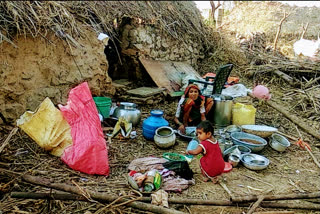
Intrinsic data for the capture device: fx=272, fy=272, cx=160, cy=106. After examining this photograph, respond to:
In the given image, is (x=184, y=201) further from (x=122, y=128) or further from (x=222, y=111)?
(x=222, y=111)

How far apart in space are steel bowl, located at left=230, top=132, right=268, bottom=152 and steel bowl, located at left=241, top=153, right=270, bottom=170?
154 mm

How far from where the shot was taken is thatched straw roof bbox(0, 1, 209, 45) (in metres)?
3.81

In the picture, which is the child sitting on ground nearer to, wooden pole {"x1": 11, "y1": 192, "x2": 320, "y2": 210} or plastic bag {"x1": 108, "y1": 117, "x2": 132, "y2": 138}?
wooden pole {"x1": 11, "y1": 192, "x2": 320, "y2": 210}

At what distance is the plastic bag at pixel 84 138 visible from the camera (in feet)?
9.56

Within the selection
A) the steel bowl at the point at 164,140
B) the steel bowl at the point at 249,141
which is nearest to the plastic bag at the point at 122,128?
the steel bowl at the point at 164,140

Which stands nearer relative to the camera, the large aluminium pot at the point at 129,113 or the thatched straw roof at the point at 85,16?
the thatched straw roof at the point at 85,16

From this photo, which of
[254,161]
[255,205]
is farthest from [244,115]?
[255,205]

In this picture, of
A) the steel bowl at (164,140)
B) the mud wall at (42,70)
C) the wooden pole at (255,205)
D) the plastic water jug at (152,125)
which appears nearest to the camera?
the wooden pole at (255,205)

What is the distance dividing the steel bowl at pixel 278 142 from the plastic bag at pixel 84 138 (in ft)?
8.10

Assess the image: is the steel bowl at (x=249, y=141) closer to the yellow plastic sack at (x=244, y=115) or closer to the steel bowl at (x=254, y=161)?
the steel bowl at (x=254, y=161)

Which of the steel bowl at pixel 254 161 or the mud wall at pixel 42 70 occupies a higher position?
the mud wall at pixel 42 70

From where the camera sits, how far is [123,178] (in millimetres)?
2947

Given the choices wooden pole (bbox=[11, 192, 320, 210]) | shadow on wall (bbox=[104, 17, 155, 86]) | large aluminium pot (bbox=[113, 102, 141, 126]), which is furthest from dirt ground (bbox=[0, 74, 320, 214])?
shadow on wall (bbox=[104, 17, 155, 86])

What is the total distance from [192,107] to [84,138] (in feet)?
6.98
